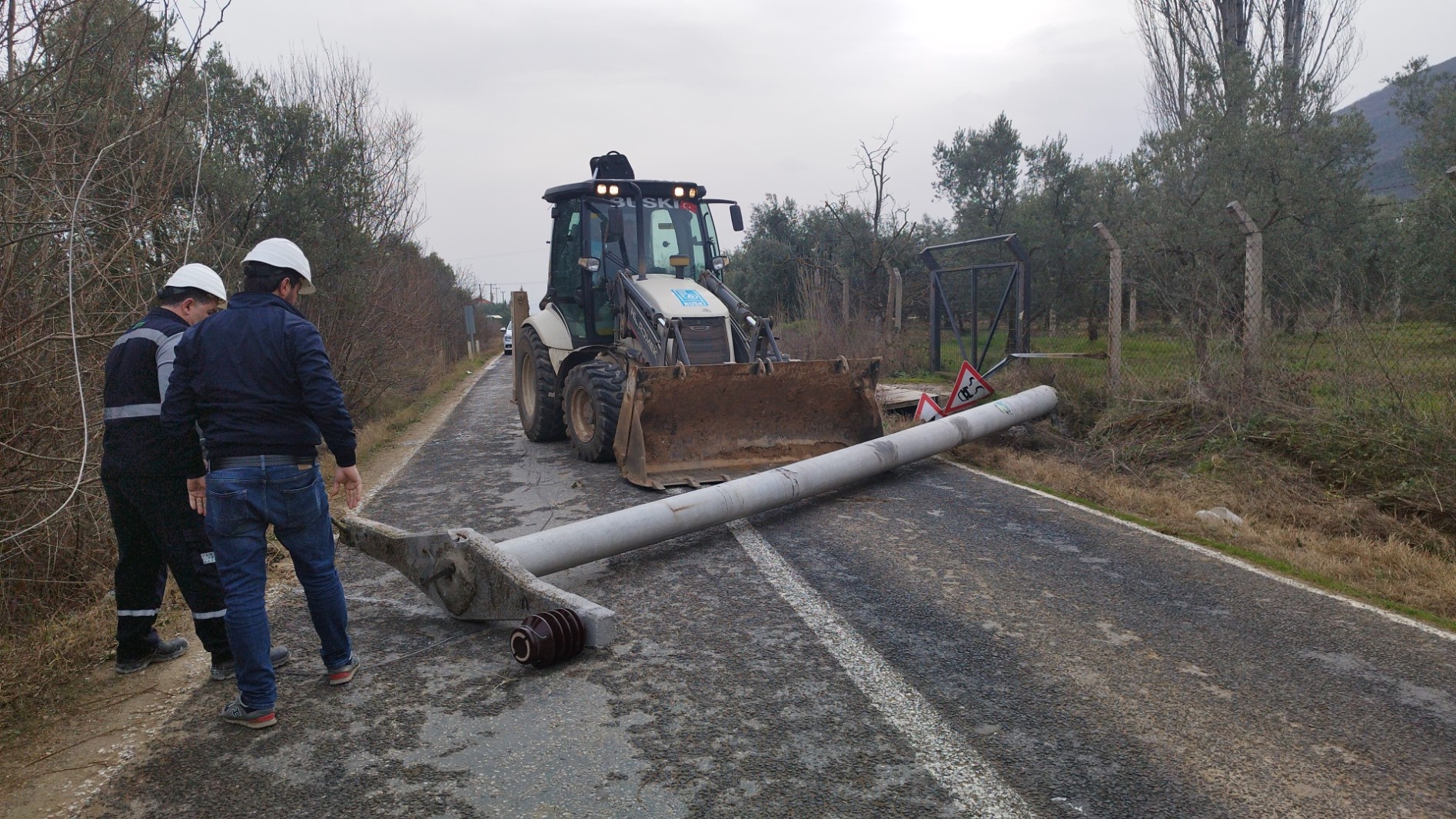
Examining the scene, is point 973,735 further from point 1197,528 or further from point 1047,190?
point 1047,190

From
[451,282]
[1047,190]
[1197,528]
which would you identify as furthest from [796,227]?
[1197,528]

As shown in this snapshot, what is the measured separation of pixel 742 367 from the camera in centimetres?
875

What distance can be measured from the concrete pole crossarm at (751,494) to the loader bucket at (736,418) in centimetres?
80

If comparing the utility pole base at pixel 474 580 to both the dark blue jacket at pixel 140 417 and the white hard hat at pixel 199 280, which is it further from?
the white hard hat at pixel 199 280

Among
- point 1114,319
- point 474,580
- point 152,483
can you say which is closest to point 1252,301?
point 1114,319

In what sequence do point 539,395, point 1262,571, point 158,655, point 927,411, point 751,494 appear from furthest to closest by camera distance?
point 539,395, point 927,411, point 751,494, point 1262,571, point 158,655

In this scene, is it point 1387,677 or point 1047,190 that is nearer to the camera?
point 1387,677

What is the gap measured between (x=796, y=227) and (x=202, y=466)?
92.4 feet

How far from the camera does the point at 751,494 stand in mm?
6727

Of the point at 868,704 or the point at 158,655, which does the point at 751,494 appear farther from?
the point at 158,655

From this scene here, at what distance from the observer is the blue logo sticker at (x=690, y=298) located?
962 centimetres

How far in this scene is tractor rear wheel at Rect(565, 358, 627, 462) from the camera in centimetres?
907

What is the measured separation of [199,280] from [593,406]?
16.8 feet

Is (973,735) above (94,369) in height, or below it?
below
